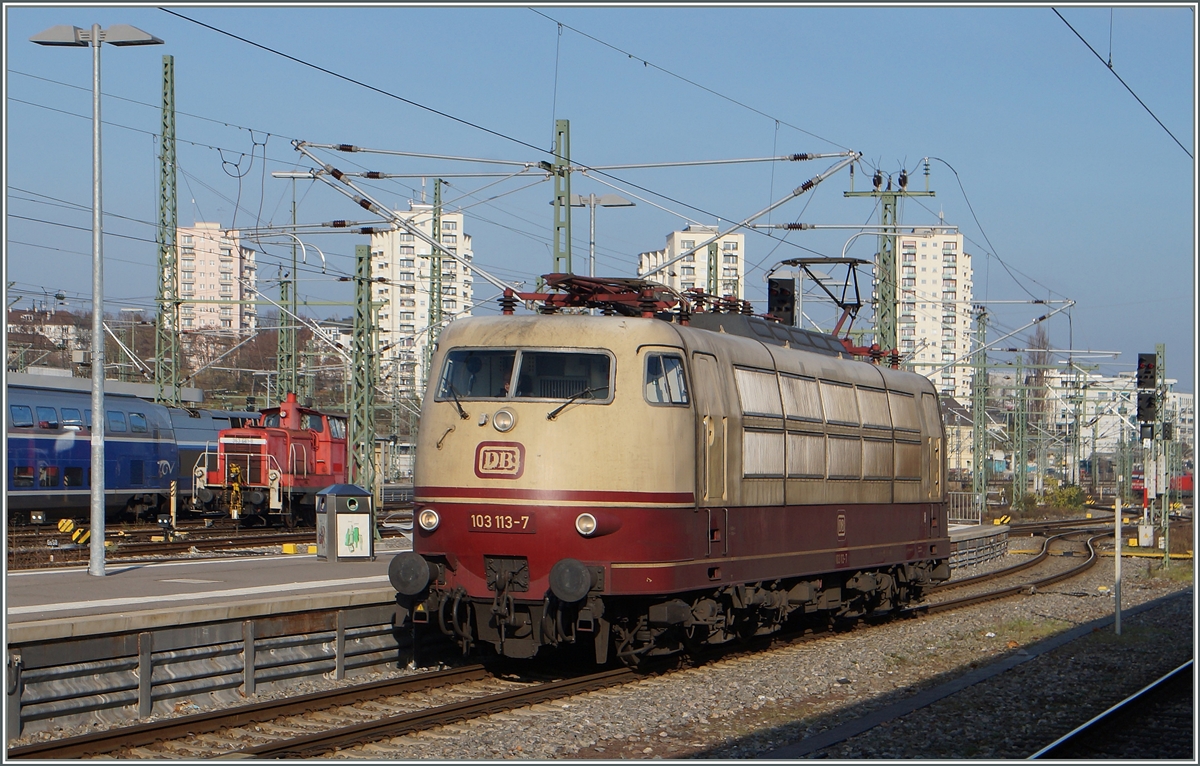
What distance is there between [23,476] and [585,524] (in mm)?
21899

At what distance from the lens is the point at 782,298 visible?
27.7 metres

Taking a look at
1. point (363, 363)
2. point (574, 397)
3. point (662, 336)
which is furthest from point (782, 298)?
point (574, 397)

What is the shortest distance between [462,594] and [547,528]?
3.80 ft

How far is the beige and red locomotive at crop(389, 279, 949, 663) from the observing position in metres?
12.9

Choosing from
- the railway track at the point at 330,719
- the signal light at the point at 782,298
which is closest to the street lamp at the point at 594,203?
the signal light at the point at 782,298

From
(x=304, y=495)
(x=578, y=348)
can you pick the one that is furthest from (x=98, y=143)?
(x=304, y=495)

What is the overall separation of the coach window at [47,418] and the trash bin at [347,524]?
1230 centimetres

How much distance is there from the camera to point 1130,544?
133 feet

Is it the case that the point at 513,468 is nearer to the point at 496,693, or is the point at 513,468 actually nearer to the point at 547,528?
the point at 547,528

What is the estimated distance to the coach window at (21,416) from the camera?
98.6 ft

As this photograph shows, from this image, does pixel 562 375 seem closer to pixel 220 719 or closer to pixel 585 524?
pixel 585 524

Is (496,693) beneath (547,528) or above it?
beneath

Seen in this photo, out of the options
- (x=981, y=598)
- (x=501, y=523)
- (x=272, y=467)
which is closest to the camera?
(x=501, y=523)

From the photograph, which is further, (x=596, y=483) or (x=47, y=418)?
(x=47, y=418)
